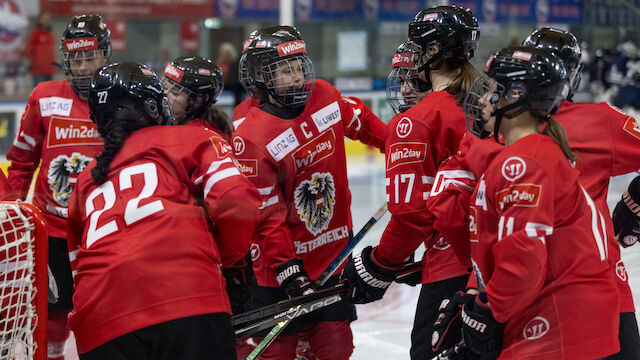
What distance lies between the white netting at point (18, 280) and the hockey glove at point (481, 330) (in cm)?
106

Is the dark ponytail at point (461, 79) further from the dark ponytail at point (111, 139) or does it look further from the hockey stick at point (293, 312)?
the dark ponytail at point (111, 139)

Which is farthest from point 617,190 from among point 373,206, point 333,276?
point 333,276

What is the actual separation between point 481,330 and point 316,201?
1.05 m

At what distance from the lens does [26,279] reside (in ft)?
6.72

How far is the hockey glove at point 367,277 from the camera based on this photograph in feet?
8.36

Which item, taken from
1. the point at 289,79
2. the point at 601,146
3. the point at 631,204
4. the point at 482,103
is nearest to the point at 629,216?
the point at 631,204

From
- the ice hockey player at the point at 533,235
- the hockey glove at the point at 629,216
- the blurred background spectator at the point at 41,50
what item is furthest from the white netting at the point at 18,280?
the blurred background spectator at the point at 41,50

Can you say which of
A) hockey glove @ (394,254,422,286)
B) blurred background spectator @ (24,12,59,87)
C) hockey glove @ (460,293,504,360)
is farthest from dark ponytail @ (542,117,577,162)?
blurred background spectator @ (24,12,59,87)

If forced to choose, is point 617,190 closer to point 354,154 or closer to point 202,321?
point 354,154

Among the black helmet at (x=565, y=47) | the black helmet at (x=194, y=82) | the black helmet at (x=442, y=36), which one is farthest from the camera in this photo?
the black helmet at (x=194, y=82)

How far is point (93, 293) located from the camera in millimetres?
1970

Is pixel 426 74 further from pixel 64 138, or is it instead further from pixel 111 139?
pixel 64 138

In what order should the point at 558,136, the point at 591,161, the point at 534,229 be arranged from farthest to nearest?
the point at 591,161 < the point at 558,136 < the point at 534,229

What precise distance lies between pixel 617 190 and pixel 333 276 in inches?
140
